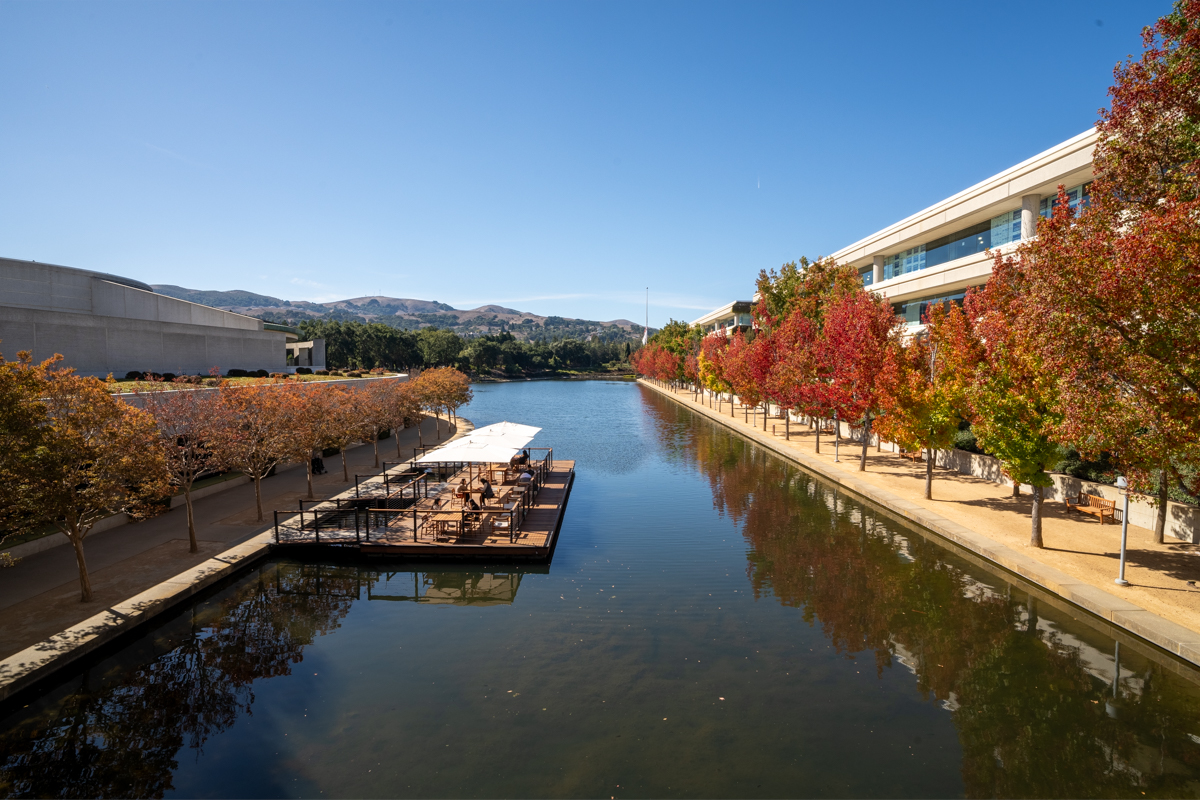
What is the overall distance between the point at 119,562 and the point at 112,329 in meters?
22.1

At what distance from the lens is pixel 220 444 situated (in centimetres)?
1712

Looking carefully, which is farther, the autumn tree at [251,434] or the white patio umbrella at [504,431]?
the white patio umbrella at [504,431]

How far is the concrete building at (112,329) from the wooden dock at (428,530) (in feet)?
60.9

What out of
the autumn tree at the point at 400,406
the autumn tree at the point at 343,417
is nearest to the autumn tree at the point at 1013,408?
the autumn tree at the point at 343,417

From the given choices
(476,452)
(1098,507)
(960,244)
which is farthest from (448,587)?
(960,244)

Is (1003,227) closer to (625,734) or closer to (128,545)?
(625,734)

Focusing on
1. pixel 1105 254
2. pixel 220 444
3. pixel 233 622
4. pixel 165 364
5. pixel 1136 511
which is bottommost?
pixel 233 622

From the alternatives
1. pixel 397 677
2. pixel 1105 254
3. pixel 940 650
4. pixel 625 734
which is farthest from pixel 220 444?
pixel 1105 254

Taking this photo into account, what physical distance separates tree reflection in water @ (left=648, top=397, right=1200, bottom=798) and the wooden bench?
17.2 ft

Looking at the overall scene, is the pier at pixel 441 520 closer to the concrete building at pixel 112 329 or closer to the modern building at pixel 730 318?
the concrete building at pixel 112 329

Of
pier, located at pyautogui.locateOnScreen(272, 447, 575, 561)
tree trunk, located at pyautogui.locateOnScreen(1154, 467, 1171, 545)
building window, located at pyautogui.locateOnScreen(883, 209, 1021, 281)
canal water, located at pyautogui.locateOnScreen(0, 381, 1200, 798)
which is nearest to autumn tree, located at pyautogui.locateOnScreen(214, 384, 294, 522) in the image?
pier, located at pyautogui.locateOnScreen(272, 447, 575, 561)

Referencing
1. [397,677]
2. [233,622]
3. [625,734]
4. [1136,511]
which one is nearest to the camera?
[625,734]

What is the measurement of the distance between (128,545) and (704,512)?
17678mm

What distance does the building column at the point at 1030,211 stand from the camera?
86.1ft
